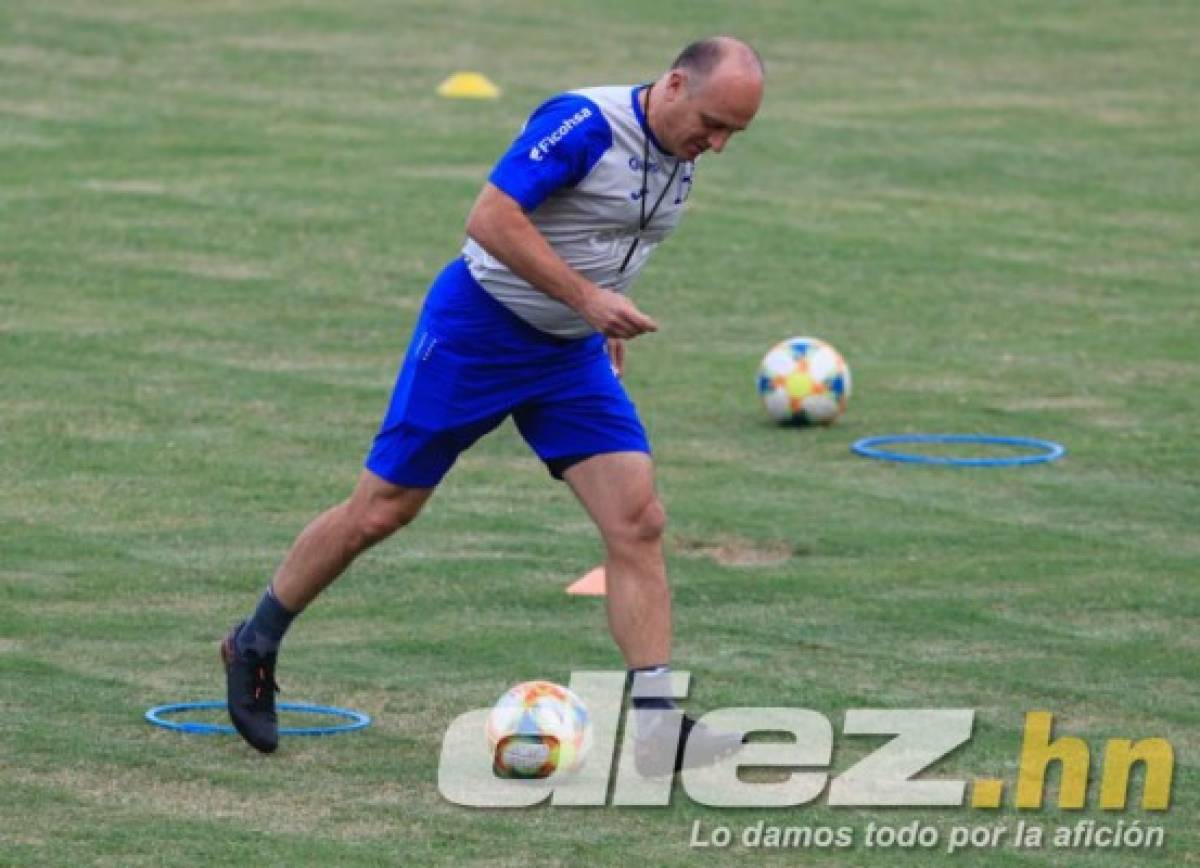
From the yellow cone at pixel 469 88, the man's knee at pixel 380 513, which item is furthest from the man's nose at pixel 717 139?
the yellow cone at pixel 469 88

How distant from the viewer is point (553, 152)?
783 centimetres

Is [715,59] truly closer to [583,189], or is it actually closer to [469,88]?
[583,189]

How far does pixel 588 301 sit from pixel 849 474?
540 cm

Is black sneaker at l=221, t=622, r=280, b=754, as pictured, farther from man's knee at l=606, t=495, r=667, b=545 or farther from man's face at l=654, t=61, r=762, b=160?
man's face at l=654, t=61, r=762, b=160

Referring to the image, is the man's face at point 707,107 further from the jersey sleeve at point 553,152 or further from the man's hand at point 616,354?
the man's hand at point 616,354

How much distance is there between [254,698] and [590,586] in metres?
2.38

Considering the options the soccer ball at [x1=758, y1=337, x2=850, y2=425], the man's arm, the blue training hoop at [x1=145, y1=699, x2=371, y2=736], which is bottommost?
the blue training hoop at [x1=145, y1=699, x2=371, y2=736]

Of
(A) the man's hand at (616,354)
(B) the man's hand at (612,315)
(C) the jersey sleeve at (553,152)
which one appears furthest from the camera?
(A) the man's hand at (616,354)

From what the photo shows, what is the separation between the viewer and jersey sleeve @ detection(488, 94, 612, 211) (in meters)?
7.80

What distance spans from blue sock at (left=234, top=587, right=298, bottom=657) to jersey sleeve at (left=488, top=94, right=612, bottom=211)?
5.17 feet

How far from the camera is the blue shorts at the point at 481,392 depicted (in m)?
8.19

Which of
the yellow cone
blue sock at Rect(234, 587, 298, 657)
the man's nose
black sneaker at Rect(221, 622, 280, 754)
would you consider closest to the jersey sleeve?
the man's nose

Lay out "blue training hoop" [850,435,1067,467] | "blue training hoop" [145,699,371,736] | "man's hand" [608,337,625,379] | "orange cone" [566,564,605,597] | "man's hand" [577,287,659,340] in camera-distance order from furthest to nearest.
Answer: "blue training hoop" [850,435,1067,467]
"orange cone" [566,564,605,597]
"man's hand" [608,337,625,379]
"blue training hoop" [145,699,371,736]
"man's hand" [577,287,659,340]

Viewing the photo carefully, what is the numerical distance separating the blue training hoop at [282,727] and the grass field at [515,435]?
8 cm
